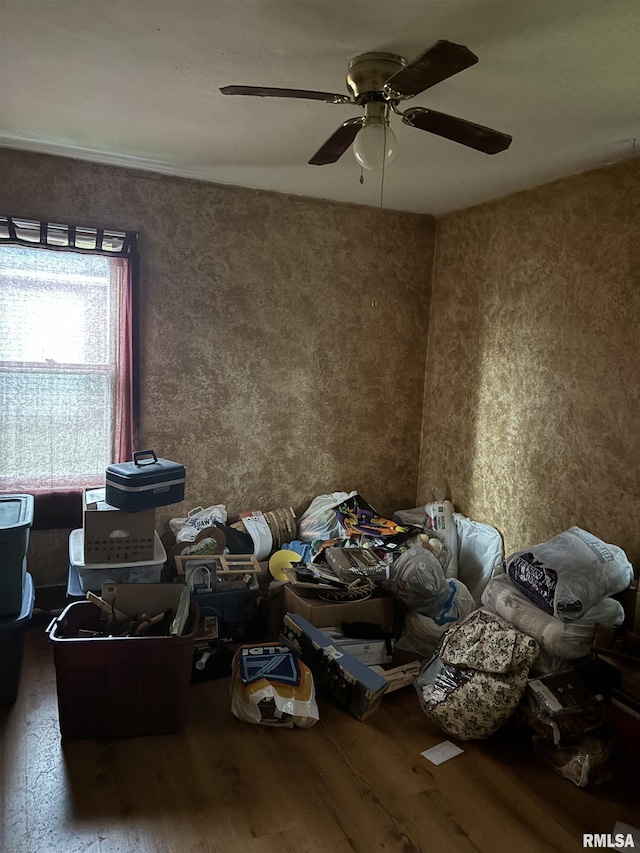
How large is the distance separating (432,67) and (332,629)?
7.81 ft

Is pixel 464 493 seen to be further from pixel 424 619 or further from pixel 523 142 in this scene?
pixel 523 142

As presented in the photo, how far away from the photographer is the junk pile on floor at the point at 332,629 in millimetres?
2279

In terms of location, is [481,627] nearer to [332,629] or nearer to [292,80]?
[332,629]

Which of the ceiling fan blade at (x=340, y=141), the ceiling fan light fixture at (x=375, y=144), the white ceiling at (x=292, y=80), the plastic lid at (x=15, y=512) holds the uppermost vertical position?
the white ceiling at (x=292, y=80)

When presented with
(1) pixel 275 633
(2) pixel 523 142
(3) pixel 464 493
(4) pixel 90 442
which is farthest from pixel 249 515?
(2) pixel 523 142

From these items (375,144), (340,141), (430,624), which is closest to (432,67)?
(375,144)

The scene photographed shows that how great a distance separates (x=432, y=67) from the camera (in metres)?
1.51

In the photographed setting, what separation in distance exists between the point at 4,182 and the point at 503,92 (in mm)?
2433

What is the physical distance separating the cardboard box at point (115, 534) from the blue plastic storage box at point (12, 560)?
0.30 m

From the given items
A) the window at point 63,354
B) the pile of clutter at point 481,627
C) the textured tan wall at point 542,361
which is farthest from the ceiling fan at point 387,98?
the pile of clutter at point 481,627

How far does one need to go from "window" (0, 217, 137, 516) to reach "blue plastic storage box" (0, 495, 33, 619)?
0.72m

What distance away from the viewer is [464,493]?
389 cm

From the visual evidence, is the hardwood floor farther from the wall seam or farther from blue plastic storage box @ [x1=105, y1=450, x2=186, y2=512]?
the wall seam

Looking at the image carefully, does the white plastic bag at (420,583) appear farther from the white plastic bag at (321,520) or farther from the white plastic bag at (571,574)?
the white plastic bag at (321,520)
